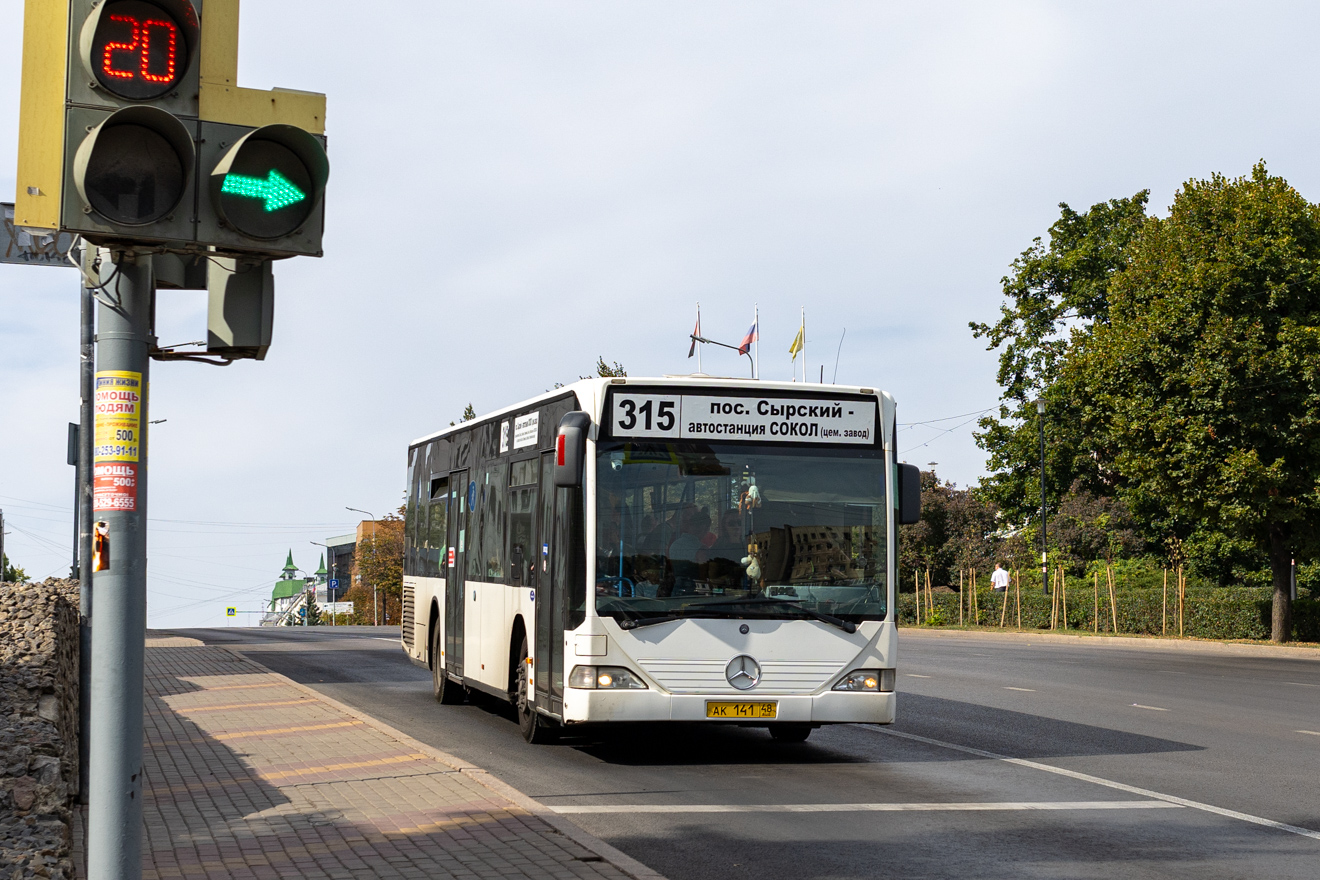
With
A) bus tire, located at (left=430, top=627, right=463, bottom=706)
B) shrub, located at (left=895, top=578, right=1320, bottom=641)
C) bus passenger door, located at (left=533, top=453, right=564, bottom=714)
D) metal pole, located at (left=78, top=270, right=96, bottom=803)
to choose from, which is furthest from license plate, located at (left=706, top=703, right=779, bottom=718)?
shrub, located at (left=895, top=578, right=1320, bottom=641)

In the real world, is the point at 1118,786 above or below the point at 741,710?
below

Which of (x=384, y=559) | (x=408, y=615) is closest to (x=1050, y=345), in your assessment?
(x=408, y=615)

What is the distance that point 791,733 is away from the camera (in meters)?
14.0

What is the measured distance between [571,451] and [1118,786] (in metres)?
4.86

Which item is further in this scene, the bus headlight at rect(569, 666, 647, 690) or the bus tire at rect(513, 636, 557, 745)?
the bus tire at rect(513, 636, 557, 745)

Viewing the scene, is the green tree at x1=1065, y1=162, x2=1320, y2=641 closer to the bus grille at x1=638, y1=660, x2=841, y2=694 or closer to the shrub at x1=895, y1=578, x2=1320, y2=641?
the shrub at x1=895, y1=578, x2=1320, y2=641

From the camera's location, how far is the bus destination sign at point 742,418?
11883 millimetres

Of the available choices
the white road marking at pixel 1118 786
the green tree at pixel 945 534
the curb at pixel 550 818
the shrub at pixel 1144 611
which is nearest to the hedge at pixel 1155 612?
the shrub at pixel 1144 611

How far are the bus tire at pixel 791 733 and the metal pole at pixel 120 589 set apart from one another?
9.43 m

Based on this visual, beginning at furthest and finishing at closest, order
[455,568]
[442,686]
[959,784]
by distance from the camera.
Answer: [442,686]
[455,568]
[959,784]

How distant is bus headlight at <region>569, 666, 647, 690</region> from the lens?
11.4 meters

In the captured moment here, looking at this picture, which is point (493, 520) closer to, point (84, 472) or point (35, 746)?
point (84, 472)

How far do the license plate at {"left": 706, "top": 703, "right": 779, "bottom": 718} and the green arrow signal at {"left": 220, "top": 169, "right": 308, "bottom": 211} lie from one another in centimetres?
774

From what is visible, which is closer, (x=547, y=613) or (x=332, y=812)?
(x=332, y=812)
